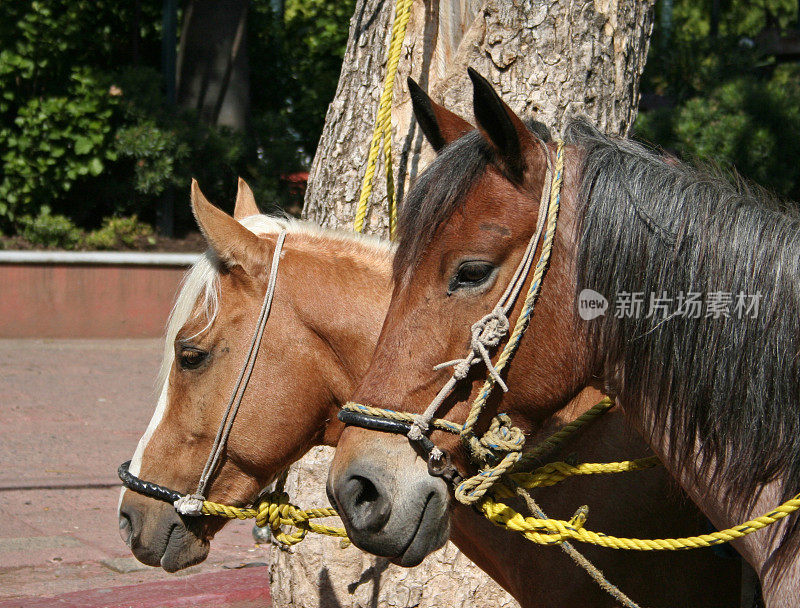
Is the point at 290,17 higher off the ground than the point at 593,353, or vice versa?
the point at 290,17

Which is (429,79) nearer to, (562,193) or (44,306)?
(562,193)

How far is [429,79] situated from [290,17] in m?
11.7

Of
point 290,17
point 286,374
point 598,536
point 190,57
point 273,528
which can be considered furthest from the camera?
point 290,17

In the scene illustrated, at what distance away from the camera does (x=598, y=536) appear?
2078mm

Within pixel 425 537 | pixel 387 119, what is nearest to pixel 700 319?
pixel 425 537

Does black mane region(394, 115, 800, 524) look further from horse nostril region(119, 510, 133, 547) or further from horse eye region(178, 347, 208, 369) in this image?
horse nostril region(119, 510, 133, 547)

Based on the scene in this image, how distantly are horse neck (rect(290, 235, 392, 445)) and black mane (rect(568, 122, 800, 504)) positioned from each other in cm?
92

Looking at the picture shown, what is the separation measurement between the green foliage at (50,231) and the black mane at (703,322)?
10572 millimetres

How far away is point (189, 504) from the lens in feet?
8.63

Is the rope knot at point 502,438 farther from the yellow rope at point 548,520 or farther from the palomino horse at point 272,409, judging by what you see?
the palomino horse at point 272,409

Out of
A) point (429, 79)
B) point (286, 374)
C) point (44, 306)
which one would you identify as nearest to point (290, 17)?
point (44, 306)

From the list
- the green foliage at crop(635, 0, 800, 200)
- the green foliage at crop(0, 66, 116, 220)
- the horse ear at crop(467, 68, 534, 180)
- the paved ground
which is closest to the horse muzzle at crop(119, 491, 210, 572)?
the paved ground

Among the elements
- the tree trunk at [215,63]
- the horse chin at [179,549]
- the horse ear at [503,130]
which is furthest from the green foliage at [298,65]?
the horse ear at [503,130]

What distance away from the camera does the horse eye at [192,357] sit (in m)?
2.68
